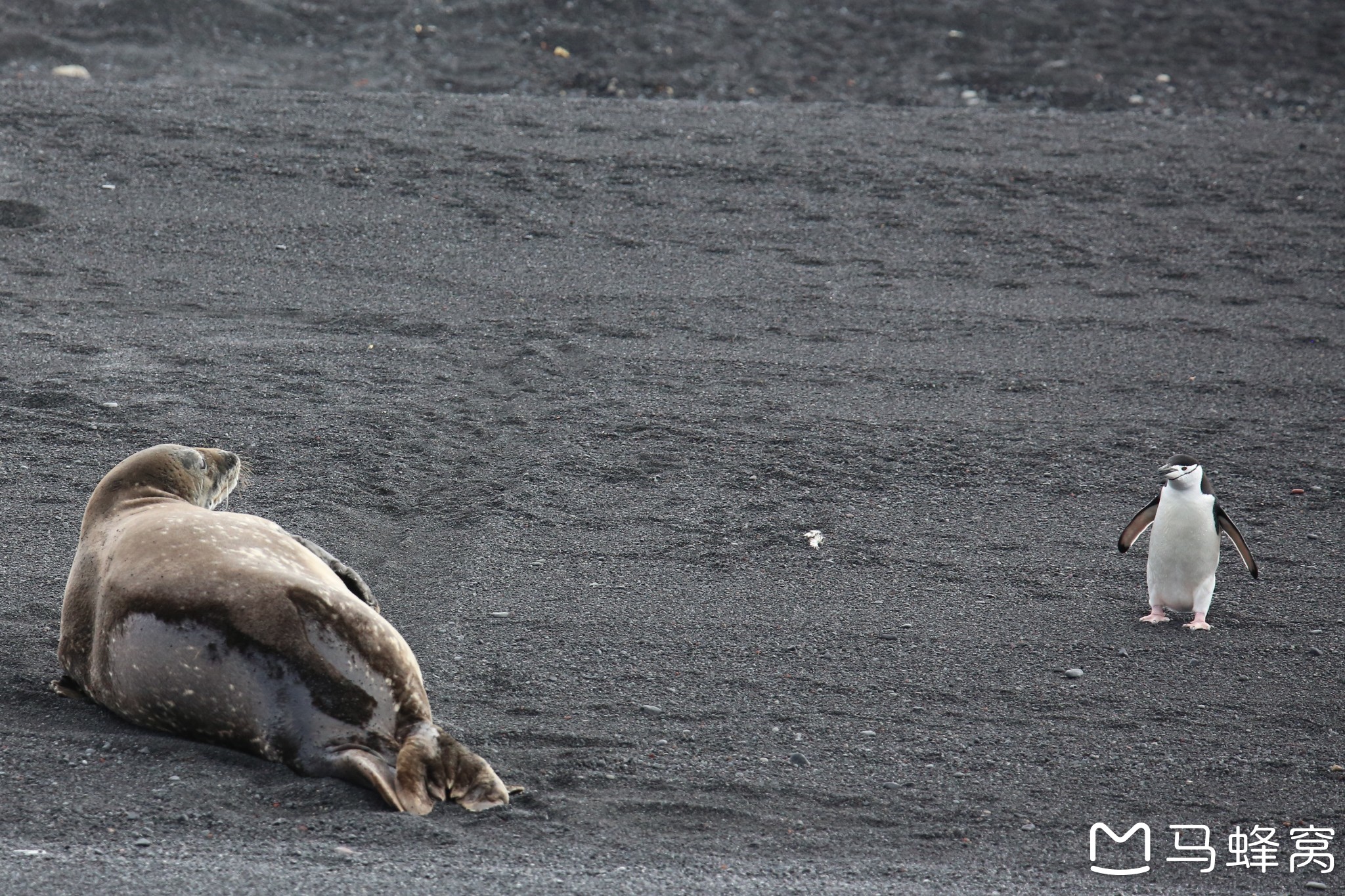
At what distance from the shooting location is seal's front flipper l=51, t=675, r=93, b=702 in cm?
450

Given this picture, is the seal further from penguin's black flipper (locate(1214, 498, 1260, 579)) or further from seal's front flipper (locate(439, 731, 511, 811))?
penguin's black flipper (locate(1214, 498, 1260, 579))

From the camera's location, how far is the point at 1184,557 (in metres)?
5.66

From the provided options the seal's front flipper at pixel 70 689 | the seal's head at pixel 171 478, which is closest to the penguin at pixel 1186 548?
the seal's head at pixel 171 478

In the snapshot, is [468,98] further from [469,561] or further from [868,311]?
[469,561]

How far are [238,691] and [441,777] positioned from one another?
2.26 ft

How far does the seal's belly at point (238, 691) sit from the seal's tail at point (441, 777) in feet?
0.50

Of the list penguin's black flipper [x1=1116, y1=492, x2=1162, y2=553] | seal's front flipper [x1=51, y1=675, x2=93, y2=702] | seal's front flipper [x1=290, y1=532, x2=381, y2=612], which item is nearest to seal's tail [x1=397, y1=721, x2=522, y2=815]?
seal's front flipper [x1=290, y1=532, x2=381, y2=612]

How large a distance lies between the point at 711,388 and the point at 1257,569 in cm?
333

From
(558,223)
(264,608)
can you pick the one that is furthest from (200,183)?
(264,608)

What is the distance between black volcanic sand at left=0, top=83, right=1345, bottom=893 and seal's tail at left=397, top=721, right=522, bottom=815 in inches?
4.1

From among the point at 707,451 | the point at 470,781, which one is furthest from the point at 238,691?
the point at 707,451

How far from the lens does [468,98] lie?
42.6 feet

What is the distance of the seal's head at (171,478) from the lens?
4.95m

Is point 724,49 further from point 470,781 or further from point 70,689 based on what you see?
point 470,781
